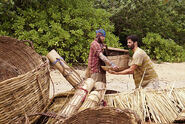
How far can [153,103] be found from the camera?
132 inches

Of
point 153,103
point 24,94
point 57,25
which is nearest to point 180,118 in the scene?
point 153,103

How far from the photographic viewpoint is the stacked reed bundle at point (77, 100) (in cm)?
263

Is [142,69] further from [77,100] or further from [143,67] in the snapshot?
[77,100]

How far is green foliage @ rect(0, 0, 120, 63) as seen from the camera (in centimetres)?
727

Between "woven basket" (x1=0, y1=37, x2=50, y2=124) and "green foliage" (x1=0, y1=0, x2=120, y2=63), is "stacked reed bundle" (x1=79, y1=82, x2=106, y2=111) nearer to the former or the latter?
"woven basket" (x1=0, y1=37, x2=50, y2=124)

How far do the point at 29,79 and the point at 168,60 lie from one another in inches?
403

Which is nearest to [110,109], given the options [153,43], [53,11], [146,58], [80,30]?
[146,58]

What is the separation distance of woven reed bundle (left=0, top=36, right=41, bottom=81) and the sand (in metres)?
1.55

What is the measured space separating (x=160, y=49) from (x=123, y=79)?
465 cm

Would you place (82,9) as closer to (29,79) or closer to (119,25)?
(119,25)

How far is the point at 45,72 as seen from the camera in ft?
8.62

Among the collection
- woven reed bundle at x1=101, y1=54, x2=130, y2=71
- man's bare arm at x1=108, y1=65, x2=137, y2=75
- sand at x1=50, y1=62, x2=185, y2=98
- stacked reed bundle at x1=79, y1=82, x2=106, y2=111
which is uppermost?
woven reed bundle at x1=101, y1=54, x2=130, y2=71

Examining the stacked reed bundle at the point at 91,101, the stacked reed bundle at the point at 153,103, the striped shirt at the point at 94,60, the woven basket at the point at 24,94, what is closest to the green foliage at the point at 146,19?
the striped shirt at the point at 94,60

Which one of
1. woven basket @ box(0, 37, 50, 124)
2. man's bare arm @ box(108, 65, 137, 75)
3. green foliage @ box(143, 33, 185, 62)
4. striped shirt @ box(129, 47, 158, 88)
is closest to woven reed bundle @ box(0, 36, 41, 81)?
woven basket @ box(0, 37, 50, 124)
